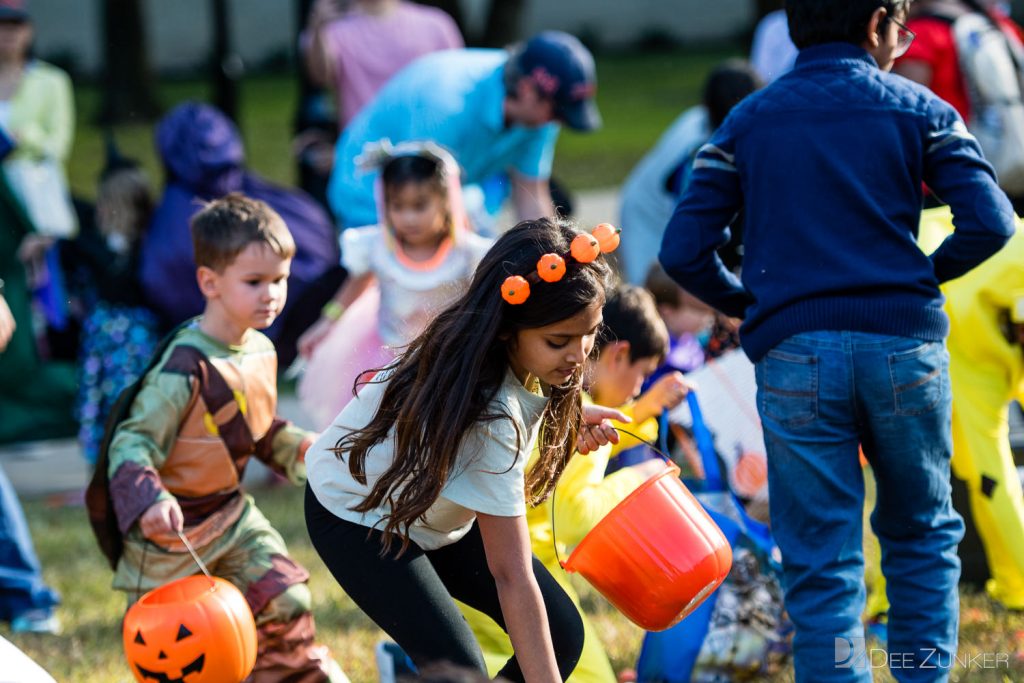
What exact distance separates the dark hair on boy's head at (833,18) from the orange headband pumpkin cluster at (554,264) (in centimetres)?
90

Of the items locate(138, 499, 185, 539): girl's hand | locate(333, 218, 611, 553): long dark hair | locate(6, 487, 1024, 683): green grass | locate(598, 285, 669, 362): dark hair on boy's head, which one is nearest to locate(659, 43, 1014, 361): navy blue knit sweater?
locate(333, 218, 611, 553): long dark hair

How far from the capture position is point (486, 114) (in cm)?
595

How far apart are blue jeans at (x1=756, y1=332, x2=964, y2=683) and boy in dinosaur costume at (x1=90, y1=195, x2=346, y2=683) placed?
1347mm

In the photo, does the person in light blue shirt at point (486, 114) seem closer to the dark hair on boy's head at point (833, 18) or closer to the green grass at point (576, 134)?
the dark hair on boy's head at point (833, 18)

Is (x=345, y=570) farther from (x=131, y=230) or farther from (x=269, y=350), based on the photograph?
(x=131, y=230)

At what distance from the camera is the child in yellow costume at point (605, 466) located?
3.61m

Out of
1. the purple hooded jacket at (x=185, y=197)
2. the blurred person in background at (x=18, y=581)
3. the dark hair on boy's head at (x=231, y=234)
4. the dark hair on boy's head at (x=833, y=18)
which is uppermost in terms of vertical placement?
the dark hair on boy's head at (x=833, y=18)

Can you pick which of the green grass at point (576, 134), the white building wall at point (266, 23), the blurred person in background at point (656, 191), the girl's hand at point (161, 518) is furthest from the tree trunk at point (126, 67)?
the girl's hand at point (161, 518)

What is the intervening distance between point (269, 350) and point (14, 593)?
5.38 feet

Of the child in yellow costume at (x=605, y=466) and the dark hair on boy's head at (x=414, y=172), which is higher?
the dark hair on boy's head at (x=414, y=172)

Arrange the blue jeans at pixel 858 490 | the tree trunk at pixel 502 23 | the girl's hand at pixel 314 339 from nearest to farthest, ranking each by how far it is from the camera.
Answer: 1. the blue jeans at pixel 858 490
2. the girl's hand at pixel 314 339
3. the tree trunk at pixel 502 23

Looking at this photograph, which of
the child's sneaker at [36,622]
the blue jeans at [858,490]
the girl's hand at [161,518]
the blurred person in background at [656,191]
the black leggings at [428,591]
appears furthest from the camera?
the blurred person in background at [656,191]

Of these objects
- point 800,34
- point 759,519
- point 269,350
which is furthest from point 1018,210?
point 269,350

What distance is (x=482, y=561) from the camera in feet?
10.9
